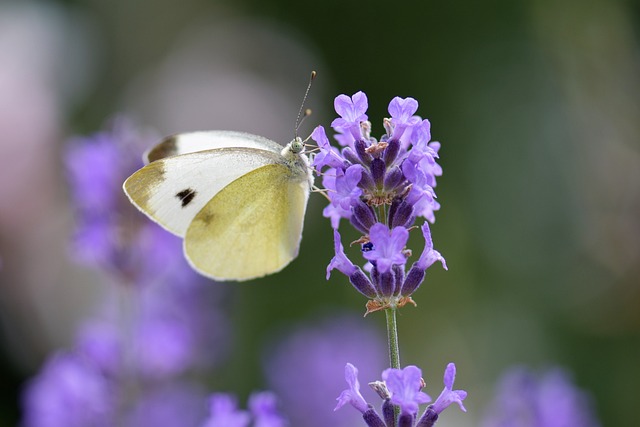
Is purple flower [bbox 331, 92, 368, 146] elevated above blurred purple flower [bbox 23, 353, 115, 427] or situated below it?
above

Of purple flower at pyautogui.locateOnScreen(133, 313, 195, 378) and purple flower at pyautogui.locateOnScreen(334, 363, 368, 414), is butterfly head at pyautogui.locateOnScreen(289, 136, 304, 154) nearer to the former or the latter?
purple flower at pyautogui.locateOnScreen(334, 363, 368, 414)

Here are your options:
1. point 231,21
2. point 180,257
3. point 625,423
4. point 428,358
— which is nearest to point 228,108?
point 231,21

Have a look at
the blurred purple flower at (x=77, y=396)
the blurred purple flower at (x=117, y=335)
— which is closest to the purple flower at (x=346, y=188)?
the blurred purple flower at (x=117, y=335)

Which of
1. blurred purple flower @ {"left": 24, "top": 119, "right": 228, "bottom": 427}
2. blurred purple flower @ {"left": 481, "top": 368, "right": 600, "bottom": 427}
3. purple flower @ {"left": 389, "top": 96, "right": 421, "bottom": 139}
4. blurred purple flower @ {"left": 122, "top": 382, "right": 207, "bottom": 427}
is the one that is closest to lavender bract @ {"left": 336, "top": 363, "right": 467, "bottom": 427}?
purple flower @ {"left": 389, "top": 96, "right": 421, "bottom": 139}

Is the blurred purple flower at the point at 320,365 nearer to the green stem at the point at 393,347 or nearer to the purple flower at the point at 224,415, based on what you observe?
the purple flower at the point at 224,415

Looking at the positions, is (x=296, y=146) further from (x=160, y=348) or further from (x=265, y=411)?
(x=160, y=348)

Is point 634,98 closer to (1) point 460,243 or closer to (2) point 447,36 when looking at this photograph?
(1) point 460,243

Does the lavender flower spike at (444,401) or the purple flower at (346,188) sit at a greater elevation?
the purple flower at (346,188)
